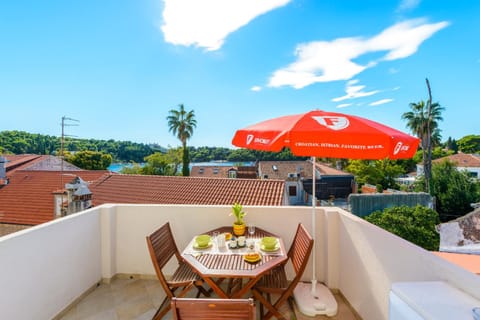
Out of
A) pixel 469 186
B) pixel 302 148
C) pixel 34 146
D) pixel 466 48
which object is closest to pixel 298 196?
pixel 469 186

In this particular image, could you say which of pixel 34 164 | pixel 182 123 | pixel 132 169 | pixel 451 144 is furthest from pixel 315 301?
pixel 451 144

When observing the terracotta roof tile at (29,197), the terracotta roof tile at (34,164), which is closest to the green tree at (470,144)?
the terracotta roof tile at (29,197)

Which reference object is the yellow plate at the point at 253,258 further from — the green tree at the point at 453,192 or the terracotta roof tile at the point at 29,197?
the green tree at the point at 453,192

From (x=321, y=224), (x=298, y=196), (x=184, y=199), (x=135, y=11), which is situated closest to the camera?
(x=321, y=224)

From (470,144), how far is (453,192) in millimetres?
40737

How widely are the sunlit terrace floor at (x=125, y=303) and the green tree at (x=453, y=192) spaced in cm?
2437

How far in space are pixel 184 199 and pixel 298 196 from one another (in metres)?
21.1

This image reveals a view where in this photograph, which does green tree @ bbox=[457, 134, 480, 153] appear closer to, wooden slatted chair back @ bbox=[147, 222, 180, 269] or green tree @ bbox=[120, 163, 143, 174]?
green tree @ bbox=[120, 163, 143, 174]

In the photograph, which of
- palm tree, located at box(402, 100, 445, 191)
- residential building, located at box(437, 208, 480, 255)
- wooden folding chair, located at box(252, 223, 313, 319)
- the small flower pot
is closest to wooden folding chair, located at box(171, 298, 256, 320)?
wooden folding chair, located at box(252, 223, 313, 319)

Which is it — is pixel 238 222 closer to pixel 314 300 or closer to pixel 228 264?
pixel 228 264

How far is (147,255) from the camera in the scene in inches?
128

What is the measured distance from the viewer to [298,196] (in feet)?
91.2

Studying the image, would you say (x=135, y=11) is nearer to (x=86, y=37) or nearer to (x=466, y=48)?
(x=86, y=37)

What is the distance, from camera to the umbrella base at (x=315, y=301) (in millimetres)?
2502
